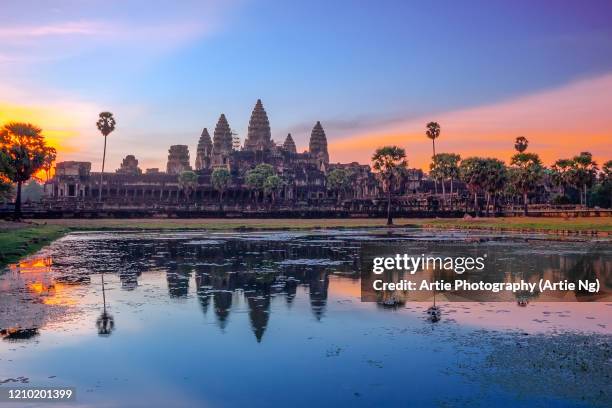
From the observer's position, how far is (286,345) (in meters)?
13.7

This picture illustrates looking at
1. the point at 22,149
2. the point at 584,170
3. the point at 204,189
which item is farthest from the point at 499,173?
the point at 204,189

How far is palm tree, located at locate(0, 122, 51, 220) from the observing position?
71.4 metres

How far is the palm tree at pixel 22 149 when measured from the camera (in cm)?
7138

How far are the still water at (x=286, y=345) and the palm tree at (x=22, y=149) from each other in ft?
168

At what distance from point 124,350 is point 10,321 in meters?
4.57

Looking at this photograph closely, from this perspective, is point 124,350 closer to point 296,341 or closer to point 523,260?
point 296,341

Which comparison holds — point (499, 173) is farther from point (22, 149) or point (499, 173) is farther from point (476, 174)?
point (22, 149)

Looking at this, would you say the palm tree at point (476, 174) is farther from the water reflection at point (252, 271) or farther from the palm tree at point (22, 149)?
the palm tree at point (22, 149)

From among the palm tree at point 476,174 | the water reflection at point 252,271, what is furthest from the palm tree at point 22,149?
the palm tree at point 476,174

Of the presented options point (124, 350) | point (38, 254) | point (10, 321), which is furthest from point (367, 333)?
point (38, 254)

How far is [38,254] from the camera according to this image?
36781mm

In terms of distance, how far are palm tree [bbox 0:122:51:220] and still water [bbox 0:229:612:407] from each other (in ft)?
168

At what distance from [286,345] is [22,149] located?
6694 cm

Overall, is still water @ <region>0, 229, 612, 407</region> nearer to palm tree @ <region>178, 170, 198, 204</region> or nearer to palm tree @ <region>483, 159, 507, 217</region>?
palm tree @ <region>483, 159, 507, 217</region>
